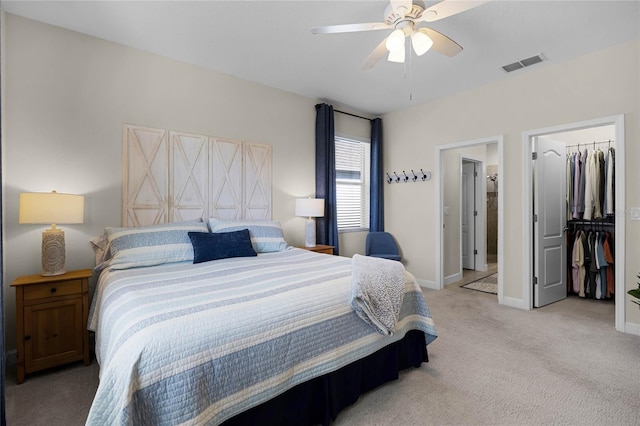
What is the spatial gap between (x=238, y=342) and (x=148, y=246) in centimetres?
158

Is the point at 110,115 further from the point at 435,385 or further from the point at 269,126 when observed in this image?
the point at 435,385

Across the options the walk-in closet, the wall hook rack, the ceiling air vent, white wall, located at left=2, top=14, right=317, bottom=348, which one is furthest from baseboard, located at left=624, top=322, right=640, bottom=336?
white wall, located at left=2, top=14, right=317, bottom=348

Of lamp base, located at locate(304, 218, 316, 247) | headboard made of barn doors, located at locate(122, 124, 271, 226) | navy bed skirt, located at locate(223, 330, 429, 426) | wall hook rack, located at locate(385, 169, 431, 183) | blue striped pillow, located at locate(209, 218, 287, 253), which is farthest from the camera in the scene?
wall hook rack, located at locate(385, 169, 431, 183)

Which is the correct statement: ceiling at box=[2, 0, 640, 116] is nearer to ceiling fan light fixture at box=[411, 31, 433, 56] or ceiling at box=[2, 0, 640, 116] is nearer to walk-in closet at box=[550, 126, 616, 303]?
ceiling fan light fixture at box=[411, 31, 433, 56]

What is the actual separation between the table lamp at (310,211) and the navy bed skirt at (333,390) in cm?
194

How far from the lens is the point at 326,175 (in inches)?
168

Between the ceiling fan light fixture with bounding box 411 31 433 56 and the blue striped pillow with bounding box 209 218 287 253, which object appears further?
the blue striped pillow with bounding box 209 218 287 253

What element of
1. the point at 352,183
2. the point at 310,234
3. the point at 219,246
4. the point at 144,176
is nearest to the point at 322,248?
the point at 310,234

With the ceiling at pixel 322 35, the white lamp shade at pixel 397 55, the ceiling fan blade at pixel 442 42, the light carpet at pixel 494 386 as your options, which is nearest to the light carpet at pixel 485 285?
the light carpet at pixel 494 386

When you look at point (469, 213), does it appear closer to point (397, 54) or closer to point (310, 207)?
point (310, 207)

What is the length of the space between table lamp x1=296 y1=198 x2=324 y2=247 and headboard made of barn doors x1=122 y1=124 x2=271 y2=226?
40 cm

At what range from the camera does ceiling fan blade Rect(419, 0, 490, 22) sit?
1.87m

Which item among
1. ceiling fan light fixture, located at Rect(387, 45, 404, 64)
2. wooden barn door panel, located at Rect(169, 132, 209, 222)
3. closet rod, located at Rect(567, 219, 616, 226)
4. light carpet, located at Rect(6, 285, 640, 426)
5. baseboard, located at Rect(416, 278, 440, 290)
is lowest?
light carpet, located at Rect(6, 285, 640, 426)

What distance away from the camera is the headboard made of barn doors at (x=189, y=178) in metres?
2.95
